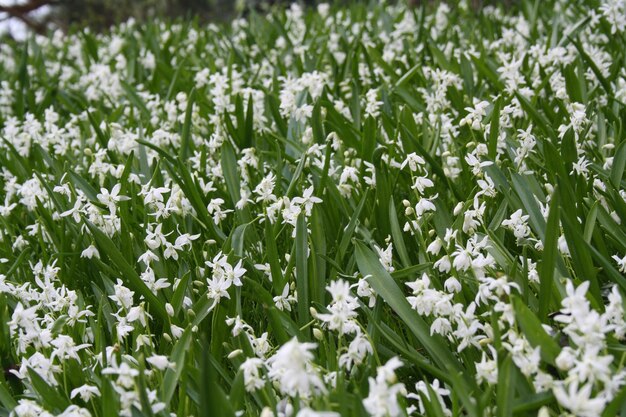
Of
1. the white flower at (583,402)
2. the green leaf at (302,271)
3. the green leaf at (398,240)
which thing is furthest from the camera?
the green leaf at (398,240)

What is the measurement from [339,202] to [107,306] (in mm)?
857

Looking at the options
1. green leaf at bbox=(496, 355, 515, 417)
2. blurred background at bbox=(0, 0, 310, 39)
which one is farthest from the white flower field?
blurred background at bbox=(0, 0, 310, 39)

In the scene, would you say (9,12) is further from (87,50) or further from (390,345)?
(390,345)

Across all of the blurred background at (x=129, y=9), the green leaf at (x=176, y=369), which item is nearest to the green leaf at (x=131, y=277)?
the green leaf at (x=176, y=369)

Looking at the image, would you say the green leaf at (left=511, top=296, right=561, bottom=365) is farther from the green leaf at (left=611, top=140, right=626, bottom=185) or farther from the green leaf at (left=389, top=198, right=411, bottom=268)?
the green leaf at (left=611, top=140, right=626, bottom=185)

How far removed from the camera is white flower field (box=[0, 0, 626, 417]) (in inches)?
61.2

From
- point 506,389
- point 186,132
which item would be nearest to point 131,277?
point 506,389

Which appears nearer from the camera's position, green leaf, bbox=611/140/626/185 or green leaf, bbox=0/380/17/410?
green leaf, bbox=0/380/17/410

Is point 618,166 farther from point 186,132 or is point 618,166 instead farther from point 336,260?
point 186,132

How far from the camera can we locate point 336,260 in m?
2.35

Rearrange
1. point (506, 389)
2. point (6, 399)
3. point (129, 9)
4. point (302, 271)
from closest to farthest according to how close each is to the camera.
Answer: point (506, 389) < point (6, 399) < point (302, 271) < point (129, 9)

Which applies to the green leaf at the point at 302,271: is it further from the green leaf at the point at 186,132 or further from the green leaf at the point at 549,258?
the green leaf at the point at 186,132

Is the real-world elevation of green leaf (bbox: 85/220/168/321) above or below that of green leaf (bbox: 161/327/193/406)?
above

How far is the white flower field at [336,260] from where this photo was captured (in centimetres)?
156
